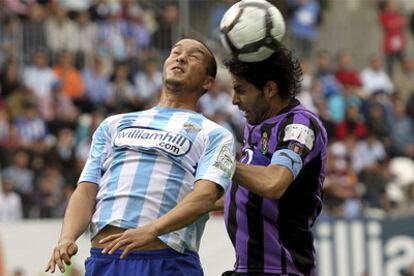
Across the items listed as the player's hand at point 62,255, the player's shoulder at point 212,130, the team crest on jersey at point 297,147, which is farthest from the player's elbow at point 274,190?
the player's hand at point 62,255

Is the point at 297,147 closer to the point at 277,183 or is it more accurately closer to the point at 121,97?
the point at 277,183

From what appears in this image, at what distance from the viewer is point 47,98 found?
17578 millimetres

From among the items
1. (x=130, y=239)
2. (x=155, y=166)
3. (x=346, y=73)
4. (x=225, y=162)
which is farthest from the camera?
(x=346, y=73)

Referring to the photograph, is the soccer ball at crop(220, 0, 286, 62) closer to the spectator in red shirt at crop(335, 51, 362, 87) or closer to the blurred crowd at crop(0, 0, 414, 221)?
the blurred crowd at crop(0, 0, 414, 221)

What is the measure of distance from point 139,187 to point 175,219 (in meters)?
0.44

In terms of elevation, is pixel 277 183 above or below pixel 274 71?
below

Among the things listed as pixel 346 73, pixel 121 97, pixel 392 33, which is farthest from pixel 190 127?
pixel 392 33

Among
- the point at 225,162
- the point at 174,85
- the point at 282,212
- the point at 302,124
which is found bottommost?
the point at 282,212

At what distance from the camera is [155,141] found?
22.4ft

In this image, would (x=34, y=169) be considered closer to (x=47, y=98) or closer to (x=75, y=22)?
(x=47, y=98)

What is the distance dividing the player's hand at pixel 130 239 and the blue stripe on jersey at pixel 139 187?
0.29m

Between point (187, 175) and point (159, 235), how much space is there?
0.52 metres

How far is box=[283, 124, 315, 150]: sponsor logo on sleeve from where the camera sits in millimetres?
6934

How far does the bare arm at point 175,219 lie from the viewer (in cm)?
636
